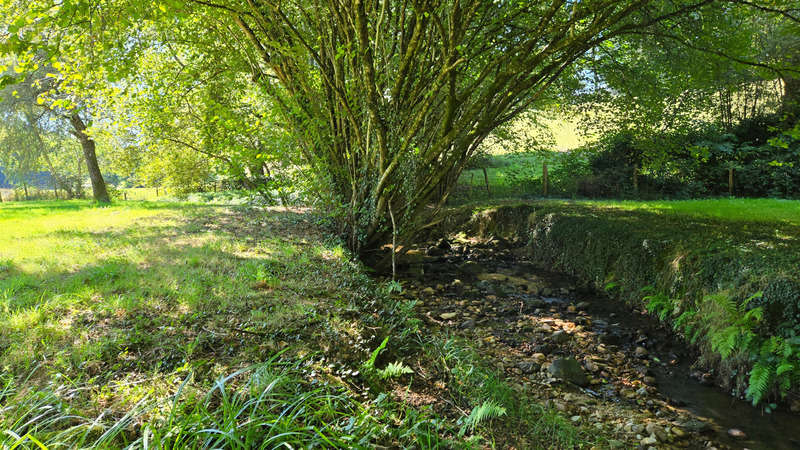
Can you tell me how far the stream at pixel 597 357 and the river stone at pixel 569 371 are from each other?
24mm

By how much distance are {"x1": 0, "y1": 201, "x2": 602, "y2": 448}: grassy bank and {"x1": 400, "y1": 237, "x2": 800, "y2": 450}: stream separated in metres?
0.58

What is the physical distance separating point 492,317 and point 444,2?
4485mm

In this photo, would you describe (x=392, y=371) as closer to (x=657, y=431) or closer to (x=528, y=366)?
(x=528, y=366)

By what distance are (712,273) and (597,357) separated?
177 cm

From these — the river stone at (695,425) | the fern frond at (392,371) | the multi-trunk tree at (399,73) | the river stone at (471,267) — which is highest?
the multi-trunk tree at (399,73)

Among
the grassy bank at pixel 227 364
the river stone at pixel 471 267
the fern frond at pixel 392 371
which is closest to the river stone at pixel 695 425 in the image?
the grassy bank at pixel 227 364

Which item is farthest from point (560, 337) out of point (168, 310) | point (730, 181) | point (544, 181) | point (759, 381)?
point (730, 181)

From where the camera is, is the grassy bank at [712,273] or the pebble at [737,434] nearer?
the pebble at [737,434]

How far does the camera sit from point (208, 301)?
13.0 ft

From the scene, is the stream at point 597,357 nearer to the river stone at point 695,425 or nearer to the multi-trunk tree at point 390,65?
the river stone at point 695,425

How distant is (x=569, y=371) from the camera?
416 cm

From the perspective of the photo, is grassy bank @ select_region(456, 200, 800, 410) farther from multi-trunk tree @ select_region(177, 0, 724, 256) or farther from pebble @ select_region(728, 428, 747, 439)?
multi-trunk tree @ select_region(177, 0, 724, 256)

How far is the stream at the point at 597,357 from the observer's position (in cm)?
338

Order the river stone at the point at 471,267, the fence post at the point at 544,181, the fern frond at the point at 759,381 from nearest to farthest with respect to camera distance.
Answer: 1. the fern frond at the point at 759,381
2. the river stone at the point at 471,267
3. the fence post at the point at 544,181
